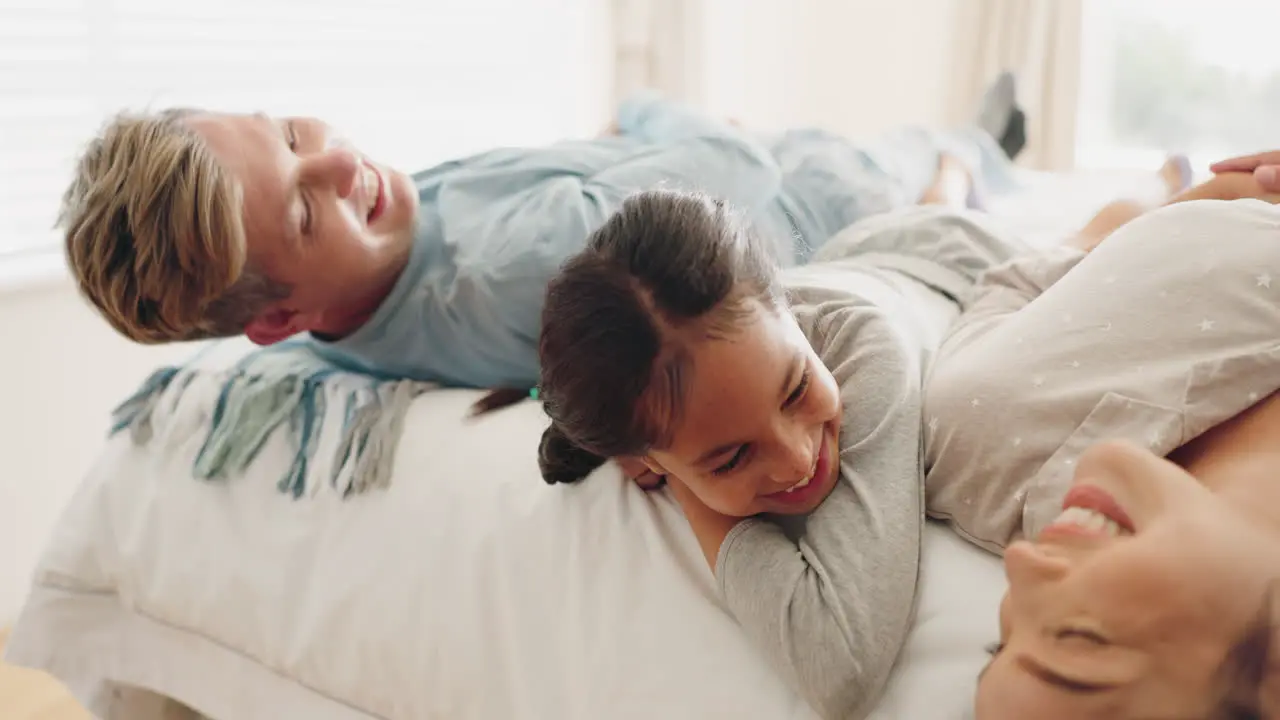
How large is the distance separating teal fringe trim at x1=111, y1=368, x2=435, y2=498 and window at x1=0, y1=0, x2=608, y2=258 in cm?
34

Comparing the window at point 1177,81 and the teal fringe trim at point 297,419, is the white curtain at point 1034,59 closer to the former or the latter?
the window at point 1177,81

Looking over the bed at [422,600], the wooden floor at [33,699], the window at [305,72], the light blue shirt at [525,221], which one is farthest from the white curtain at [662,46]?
the wooden floor at [33,699]

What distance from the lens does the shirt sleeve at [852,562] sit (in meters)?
0.66

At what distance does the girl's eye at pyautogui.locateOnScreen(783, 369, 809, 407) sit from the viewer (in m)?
0.74

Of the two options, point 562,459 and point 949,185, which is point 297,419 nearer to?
point 562,459

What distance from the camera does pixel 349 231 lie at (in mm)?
1023

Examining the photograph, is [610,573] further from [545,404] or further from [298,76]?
[298,76]

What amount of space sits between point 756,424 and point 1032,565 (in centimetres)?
23

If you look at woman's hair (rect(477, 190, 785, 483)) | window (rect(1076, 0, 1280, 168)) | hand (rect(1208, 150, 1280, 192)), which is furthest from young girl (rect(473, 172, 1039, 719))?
window (rect(1076, 0, 1280, 168))

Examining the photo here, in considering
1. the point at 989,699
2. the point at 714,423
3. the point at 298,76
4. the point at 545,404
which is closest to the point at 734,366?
the point at 714,423

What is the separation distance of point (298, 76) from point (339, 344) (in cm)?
108

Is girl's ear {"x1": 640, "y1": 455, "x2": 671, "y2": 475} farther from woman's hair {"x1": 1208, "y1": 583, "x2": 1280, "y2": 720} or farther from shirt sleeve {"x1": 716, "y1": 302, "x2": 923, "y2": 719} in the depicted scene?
woman's hair {"x1": 1208, "y1": 583, "x2": 1280, "y2": 720}

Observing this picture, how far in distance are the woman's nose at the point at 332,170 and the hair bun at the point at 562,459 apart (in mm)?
362

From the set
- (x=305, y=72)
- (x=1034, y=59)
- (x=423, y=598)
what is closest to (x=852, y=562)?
(x=423, y=598)
